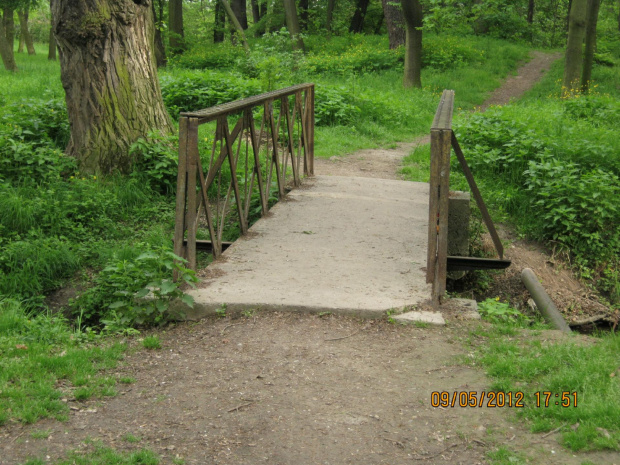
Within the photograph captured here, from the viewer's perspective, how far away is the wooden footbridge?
480cm

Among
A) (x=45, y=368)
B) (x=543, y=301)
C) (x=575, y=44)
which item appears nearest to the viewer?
(x=45, y=368)

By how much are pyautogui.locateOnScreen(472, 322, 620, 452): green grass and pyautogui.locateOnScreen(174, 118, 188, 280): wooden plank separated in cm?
234

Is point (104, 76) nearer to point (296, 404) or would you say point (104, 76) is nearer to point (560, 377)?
point (296, 404)

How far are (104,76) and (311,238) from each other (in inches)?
132

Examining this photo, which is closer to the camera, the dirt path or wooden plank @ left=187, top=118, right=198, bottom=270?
wooden plank @ left=187, top=118, right=198, bottom=270

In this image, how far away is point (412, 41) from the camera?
17.9m

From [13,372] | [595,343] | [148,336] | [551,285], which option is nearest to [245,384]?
[148,336]

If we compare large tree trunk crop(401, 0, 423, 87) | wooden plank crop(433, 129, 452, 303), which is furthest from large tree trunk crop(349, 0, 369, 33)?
wooden plank crop(433, 129, 452, 303)

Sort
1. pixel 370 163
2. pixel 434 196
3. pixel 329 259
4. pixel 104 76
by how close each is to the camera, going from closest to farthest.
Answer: pixel 434 196, pixel 329 259, pixel 104 76, pixel 370 163

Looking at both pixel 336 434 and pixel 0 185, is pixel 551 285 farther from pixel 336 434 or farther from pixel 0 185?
pixel 0 185

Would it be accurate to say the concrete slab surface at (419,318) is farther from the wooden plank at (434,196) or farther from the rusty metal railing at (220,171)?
the rusty metal railing at (220,171)

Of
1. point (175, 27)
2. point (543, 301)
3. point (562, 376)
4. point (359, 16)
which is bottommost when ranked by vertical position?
point (543, 301)

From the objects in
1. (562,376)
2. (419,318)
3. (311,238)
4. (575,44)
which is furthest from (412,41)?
(562,376)

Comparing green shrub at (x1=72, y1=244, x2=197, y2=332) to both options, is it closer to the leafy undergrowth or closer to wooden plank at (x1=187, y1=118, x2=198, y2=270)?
wooden plank at (x1=187, y1=118, x2=198, y2=270)
